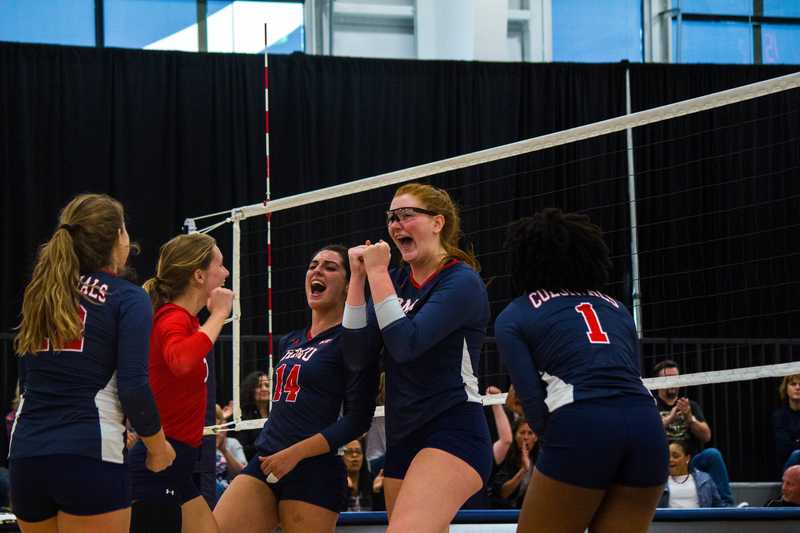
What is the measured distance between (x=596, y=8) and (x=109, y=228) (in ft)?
37.9

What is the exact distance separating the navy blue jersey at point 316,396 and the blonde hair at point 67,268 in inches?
35.7

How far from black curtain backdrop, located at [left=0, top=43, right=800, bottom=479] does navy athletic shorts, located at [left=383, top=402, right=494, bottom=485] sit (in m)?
7.40

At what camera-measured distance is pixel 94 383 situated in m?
3.56

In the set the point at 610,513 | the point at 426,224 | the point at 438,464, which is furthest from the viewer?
the point at 426,224

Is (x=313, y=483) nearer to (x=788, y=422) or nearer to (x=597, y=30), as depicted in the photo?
(x=788, y=422)

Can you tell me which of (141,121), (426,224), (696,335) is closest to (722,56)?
(696,335)

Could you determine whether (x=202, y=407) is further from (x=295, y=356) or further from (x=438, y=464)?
(x=438, y=464)

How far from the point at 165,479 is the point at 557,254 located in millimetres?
1607

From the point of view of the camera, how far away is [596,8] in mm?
14320

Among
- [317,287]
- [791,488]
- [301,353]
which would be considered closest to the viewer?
[301,353]

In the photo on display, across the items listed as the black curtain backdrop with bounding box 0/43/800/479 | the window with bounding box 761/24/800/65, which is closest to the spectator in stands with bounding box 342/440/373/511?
the black curtain backdrop with bounding box 0/43/800/479

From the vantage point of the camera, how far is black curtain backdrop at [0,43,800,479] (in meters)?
12.0

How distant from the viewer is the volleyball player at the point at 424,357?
367 cm

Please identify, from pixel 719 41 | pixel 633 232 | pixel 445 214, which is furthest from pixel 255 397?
pixel 719 41
